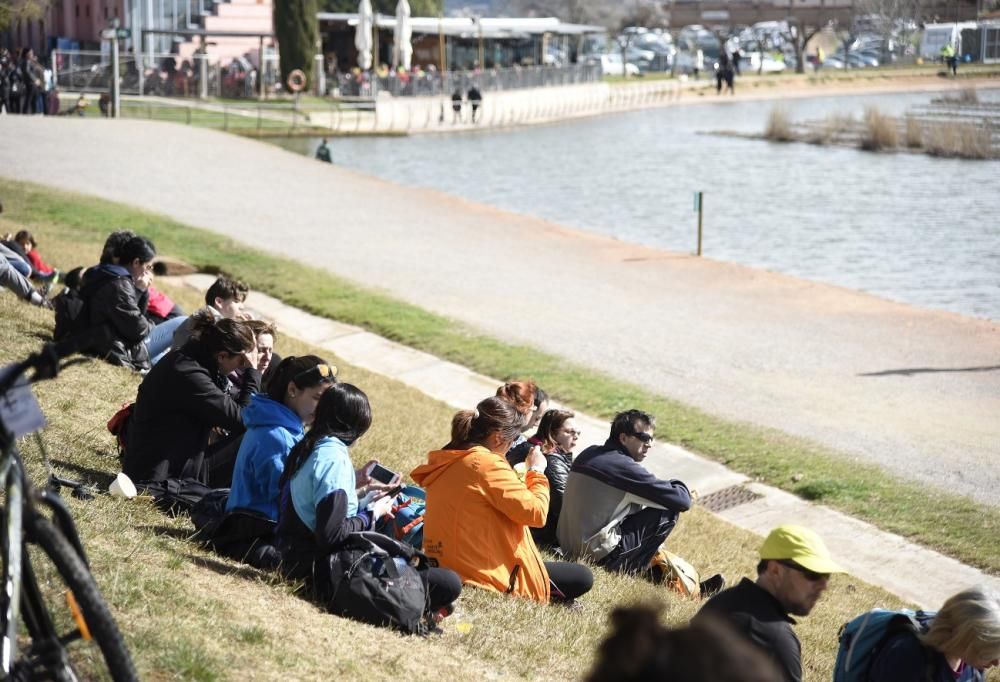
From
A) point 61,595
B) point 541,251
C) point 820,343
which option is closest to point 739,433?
point 820,343

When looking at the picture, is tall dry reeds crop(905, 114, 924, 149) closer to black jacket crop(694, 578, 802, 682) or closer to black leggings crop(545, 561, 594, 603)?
black leggings crop(545, 561, 594, 603)

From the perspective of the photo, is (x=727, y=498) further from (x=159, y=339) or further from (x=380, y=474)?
(x=159, y=339)

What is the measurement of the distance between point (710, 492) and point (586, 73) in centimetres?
5970

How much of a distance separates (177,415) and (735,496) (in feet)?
15.7

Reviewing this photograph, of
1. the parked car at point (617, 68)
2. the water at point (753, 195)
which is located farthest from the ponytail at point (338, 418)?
the parked car at point (617, 68)

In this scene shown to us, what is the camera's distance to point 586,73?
222 feet

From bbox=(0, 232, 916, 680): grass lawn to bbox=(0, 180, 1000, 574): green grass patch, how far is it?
1.44m

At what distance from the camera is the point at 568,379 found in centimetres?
1284

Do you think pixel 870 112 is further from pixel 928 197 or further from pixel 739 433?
pixel 739 433

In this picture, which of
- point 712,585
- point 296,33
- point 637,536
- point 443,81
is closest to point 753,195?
point 296,33

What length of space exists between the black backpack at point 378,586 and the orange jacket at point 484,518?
1.67ft

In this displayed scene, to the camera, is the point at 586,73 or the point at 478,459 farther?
the point at 586,73

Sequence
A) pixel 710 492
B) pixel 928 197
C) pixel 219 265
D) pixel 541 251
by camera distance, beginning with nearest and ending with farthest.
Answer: pixel 710 492 → pixel 219 265 → pixel 541 251 → pixel 928 197

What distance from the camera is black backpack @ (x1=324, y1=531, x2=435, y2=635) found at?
5.38 m
